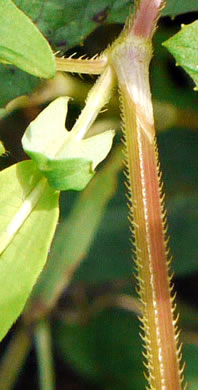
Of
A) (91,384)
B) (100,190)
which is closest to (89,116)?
(100,190)

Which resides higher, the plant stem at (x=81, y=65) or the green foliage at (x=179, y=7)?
the plant stem at (x=81, y=65)

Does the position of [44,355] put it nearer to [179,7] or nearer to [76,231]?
[76,231]

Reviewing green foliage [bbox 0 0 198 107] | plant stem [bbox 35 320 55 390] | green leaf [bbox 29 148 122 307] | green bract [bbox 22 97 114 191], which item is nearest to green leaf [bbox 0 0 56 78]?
green bract [bbox 22 97 114 191]

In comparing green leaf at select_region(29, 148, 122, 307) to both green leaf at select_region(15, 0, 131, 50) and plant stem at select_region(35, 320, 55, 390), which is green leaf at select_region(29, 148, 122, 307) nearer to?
plant stem at select_region(35, 320, 55, 390)

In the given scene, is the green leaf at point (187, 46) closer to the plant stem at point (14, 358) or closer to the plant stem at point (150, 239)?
the plant stem at point (150, 239)

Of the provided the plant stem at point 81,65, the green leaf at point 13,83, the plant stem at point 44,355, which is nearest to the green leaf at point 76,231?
the plant stem at point 44,355

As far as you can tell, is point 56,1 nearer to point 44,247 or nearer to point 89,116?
point 89,116

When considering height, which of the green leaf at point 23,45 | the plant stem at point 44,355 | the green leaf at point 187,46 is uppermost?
the green leaf at point 23,45
